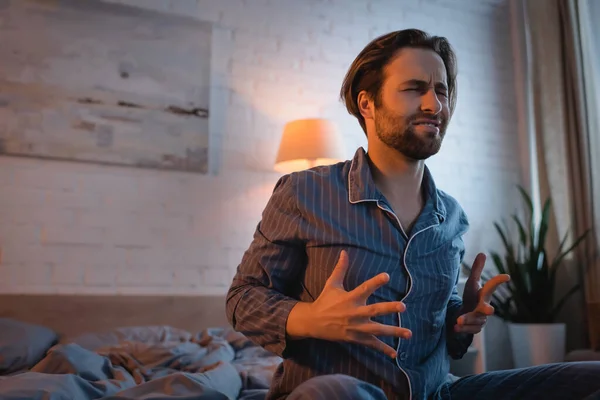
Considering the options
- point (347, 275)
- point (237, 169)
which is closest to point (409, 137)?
point (347, 275)

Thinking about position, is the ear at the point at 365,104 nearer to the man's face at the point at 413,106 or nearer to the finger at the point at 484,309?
the man's face at the point at 413,106

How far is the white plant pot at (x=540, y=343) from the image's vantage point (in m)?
2.77

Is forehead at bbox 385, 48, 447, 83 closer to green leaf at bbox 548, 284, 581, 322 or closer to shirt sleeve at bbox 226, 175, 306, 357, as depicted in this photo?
shirt sleeve at bbox 226, 175, 306, 357

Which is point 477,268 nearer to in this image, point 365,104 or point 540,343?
point 365,104

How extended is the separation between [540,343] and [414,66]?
2.27 m

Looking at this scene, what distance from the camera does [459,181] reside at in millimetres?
3553

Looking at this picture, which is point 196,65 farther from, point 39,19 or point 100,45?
point 39,19

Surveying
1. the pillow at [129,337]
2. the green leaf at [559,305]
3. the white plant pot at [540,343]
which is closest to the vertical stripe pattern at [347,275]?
the pillow at [129,337]

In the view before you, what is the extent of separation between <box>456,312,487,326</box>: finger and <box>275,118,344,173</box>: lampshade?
1.77 meters

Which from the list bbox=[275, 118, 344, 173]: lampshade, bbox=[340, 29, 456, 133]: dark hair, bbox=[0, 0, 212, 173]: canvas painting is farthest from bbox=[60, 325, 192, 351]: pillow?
bbox=[340, 29, 456, 133]: dark hair

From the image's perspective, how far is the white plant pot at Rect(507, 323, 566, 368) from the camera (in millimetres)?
2766

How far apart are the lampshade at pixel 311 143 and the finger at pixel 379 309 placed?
196 cm

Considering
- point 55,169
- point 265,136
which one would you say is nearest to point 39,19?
point 55,169

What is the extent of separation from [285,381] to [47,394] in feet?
1.73
